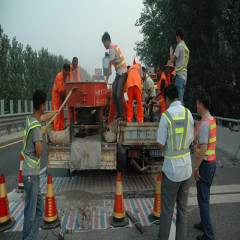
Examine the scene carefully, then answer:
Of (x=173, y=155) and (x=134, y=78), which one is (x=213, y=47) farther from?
(x=173, y=155)

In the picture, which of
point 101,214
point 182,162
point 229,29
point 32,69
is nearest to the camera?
point 182,162

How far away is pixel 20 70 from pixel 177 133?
31.3 metres

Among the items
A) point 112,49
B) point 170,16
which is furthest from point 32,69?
point 112,49

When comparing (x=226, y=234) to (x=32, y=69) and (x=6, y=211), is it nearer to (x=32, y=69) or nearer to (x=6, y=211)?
(x=6, y=211)

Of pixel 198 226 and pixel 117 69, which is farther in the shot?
pixel 117 69

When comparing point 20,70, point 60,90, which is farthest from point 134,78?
point 20,70

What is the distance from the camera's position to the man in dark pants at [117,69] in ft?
19.9

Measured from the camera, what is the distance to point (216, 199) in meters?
4.94

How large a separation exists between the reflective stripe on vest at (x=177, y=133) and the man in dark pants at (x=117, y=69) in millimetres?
3312

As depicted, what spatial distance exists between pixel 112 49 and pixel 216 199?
4097mm

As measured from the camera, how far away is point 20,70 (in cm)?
3070

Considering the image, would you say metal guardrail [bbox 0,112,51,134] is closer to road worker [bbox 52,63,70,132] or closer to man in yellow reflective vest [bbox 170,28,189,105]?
road worker [bbox 52,63,70,132]

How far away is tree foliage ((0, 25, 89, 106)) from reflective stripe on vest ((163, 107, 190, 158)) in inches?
962

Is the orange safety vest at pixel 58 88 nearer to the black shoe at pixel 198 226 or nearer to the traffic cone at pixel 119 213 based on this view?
the traffic cone at pixel 119 213
